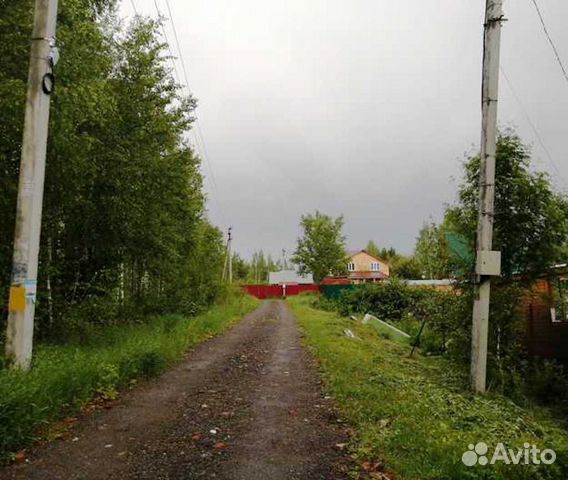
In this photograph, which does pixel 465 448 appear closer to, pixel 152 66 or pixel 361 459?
pixel 361 459

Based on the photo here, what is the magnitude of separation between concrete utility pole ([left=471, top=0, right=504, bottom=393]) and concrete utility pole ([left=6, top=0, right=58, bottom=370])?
738 centimetres

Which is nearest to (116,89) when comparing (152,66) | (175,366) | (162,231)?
(152,66)

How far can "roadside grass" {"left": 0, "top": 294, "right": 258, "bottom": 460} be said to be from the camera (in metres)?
5.20

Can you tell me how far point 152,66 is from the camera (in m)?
12.3

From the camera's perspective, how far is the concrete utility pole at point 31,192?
6.50m

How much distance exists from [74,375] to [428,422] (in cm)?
483

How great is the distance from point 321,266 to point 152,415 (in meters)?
56.6

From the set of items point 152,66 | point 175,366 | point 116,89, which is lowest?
point 175,366

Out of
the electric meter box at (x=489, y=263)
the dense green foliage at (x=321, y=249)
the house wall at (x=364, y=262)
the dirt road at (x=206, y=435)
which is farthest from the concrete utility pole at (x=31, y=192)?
the house wall at (x=364, y=262)

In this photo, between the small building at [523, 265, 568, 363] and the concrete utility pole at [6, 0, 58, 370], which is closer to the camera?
the concrete utility pole at [6, 0, 58, 370]

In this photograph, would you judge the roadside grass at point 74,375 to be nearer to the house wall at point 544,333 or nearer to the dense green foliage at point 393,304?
the house wall at point 544,333

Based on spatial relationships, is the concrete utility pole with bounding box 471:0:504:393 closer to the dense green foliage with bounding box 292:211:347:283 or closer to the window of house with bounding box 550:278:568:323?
the window of house with bounding box 550:278:568:323

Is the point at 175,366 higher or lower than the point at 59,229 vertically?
lower

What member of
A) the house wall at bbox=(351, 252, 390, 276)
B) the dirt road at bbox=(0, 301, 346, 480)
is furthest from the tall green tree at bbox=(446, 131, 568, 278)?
the house wall at bbox=(351, 252, 390, 276)
